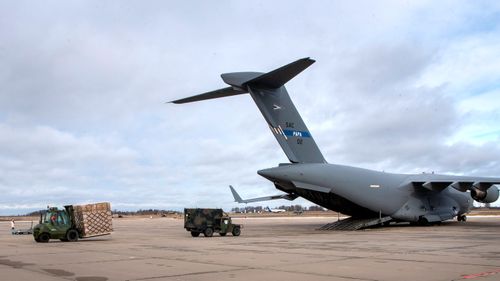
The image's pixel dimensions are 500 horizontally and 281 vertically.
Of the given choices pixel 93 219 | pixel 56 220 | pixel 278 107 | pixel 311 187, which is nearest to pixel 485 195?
pixel 311 187

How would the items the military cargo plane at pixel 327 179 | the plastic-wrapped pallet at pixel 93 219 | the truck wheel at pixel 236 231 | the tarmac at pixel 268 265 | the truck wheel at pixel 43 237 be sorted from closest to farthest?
the tarmac at pixel 268 265
the truck wheel at pixel 43 237
the plastic-wrapped pallet at pixel 93 219
the truck wheel at pixel 236 231
the military cargo plane at pixel 327 179

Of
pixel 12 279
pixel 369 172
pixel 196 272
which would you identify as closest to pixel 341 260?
pixel 196 272

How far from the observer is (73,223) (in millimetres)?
25328

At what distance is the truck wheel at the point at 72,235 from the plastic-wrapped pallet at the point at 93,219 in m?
0.32

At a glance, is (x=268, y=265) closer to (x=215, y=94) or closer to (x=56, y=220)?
(x=56, y=220)

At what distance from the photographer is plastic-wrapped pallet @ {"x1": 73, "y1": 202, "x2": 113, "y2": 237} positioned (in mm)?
24953

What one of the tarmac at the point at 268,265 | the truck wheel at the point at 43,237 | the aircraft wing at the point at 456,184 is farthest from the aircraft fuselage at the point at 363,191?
the tarmac at the point at 268,265

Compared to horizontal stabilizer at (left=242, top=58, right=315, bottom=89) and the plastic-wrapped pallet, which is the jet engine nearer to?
horizontal stabilizer at (left=242, top=58, right=315, bottom=89)

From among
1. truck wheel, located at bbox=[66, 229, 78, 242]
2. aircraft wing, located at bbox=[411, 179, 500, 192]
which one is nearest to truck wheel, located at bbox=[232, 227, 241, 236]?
truck wheel, located at bbox=[66, 229, 78, 242]

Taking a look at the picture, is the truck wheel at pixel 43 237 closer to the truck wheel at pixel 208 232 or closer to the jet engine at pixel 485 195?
the truck wheel at pixel 208 232

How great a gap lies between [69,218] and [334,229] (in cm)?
1682

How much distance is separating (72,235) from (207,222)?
697 centimetres

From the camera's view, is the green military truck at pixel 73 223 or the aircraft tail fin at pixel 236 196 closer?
the green military truck at pixel 73 223

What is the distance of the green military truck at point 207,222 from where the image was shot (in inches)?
1074
